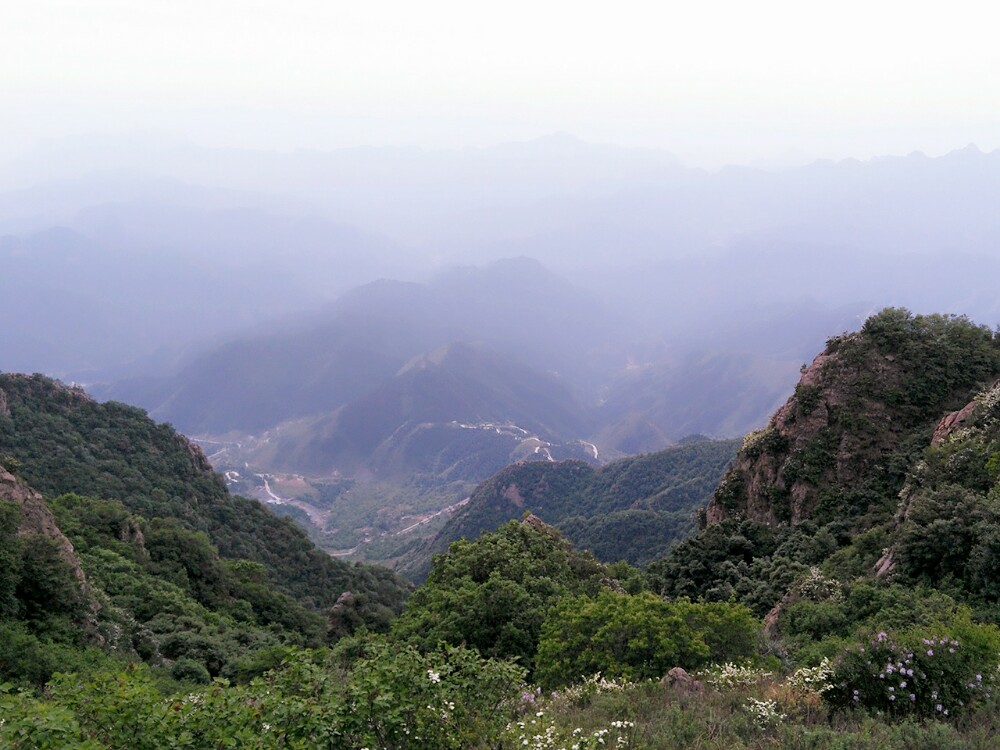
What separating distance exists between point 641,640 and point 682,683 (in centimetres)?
193

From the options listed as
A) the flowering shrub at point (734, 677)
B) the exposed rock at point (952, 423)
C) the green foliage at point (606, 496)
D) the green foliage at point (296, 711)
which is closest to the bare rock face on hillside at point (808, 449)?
the exposed rock at point (952, 423)

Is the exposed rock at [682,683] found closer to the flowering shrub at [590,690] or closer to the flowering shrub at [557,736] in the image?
the flowering shrub at [590,690]

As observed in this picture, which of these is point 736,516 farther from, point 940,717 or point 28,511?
point 28,511

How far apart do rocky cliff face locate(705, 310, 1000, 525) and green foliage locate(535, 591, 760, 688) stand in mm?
14039

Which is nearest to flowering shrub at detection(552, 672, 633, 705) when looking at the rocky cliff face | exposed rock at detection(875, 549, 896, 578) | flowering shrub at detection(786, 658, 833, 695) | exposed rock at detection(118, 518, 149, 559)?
flowering shrub at detection(786, 658, 833, 695)

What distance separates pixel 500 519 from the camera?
261ft

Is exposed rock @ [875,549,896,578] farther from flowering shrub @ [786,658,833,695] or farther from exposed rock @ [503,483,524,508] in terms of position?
exposed rock @ [503,483,524,508]

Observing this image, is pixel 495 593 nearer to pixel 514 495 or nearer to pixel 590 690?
pixel 590 690

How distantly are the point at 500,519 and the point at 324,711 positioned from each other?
72.9 metres

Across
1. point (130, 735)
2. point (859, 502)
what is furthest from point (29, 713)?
point (859, 502)

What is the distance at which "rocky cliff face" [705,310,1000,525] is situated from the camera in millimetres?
25828

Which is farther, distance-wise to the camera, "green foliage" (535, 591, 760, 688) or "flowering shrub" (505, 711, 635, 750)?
"green foliage" (535, 591, 760, 688)

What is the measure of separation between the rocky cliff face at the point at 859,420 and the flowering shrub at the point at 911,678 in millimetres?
16976

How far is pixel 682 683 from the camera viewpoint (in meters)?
10.5
